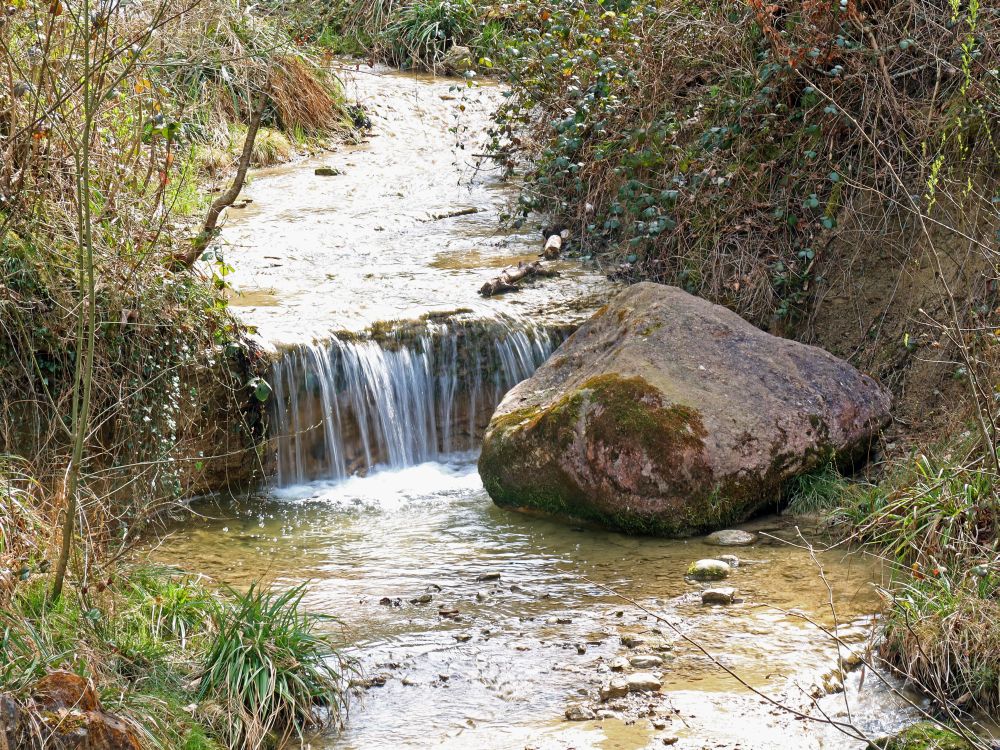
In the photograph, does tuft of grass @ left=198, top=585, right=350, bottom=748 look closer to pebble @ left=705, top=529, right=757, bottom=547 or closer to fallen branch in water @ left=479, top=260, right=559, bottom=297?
pebble @ left=705, top=529, right=757, bottom=547

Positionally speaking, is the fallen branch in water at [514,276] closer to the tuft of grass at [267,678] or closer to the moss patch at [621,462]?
the moss patch at [621,462]

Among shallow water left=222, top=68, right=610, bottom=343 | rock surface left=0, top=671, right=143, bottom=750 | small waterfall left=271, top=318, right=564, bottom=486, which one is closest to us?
rock surface left=0, top=671, right=143, bottom=750

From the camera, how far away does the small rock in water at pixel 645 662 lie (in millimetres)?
4723

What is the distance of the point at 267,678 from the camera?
13.9 ft

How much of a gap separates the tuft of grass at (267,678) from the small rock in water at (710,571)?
6.75ft

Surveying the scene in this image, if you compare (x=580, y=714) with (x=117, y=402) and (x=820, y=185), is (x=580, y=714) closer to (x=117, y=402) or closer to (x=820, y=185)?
(x=117, y=402)

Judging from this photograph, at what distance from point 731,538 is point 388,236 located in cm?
529

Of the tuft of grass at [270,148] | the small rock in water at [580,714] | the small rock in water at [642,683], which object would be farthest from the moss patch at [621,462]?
the tuft of grass at [270,148]

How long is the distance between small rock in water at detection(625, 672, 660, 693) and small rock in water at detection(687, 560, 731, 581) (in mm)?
1299

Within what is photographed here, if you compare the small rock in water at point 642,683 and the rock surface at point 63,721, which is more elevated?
the rock surface at point 63,721

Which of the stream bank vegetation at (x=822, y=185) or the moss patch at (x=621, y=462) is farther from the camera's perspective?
the moss patch at (x=621, y=462)

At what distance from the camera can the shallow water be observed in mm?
8625

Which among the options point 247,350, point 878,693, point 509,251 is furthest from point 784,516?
point 509,251

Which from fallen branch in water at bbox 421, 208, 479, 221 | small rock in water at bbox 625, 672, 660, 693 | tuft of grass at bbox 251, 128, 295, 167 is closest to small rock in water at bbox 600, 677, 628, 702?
small rock in water at bbox 625, 672, 660, 693
